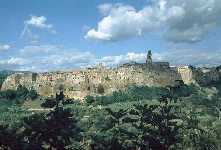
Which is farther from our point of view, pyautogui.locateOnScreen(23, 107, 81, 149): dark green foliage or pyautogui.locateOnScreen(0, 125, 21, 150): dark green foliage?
pyautogui.locateOnScreen(23, 107, 81, 149): dark green foliage

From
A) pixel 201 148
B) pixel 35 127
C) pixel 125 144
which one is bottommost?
pixel 201 148

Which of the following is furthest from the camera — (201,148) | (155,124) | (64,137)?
(201,148)

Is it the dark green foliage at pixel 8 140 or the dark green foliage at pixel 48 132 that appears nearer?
the dark green foliage at pixel 8 140

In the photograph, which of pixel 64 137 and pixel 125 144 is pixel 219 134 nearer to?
pixel 125 144

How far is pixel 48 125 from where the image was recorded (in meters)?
43.4

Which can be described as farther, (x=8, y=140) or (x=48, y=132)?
(x=48, y=132)

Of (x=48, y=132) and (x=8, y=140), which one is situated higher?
(x=48, y=132)

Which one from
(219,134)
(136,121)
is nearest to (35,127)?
(136,121)

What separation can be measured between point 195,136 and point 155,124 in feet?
142

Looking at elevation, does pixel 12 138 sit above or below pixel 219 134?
above

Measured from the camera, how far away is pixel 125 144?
176 feet

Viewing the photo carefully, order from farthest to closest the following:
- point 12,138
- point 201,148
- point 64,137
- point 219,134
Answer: point 219,134
point 201,148
point 64,137
point 12,138

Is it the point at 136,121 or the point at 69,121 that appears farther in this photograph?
the point at 136,121

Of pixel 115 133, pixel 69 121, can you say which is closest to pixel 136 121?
pixel 115 133
